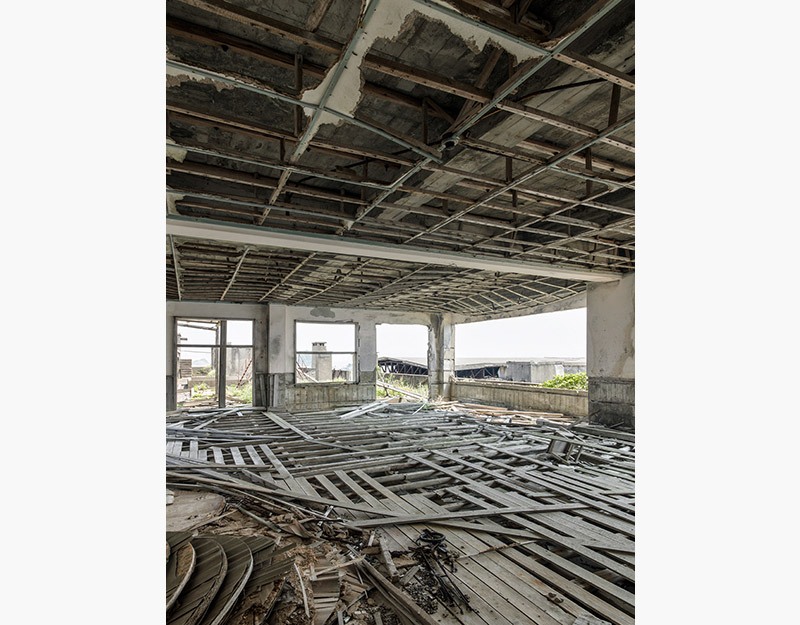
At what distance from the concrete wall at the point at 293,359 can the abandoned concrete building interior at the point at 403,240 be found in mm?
4910

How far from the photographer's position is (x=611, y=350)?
1065 cm

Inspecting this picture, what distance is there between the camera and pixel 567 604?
10.0 ft

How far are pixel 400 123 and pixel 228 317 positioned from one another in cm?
1259

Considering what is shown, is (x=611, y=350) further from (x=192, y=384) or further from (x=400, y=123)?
(x=192, y=384)

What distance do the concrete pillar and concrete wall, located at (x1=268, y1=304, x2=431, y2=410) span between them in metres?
8.51

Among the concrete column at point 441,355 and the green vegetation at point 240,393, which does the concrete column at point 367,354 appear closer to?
the concrete column at point 441,355

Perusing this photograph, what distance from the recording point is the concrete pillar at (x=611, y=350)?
10.2m

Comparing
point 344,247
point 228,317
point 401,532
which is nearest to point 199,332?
point 228,317

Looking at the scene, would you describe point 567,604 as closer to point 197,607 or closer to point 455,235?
point 197,607

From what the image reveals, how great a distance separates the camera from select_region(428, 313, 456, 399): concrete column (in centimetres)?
1812

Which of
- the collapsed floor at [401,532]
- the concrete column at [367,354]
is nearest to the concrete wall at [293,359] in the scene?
the concrete column at [367,354]
